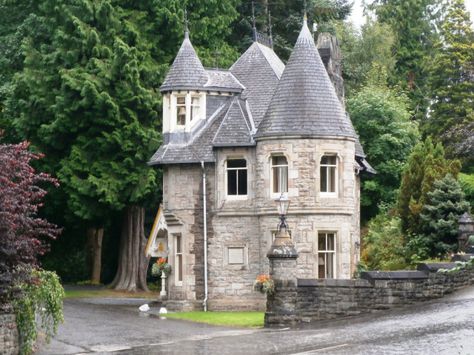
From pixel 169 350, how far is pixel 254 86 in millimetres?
16604

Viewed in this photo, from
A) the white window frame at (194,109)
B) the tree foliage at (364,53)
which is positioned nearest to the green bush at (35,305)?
the white window frame at (194,109)

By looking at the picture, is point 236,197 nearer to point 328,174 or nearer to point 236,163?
point 236,163

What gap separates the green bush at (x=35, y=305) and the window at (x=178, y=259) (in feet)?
41.4

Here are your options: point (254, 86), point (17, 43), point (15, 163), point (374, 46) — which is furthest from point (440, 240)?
point (374, 46)

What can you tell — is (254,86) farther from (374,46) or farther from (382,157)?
(374,46)

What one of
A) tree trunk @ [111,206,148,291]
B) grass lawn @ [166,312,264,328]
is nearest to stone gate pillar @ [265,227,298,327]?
grass lawn @ [166,312,264,328]

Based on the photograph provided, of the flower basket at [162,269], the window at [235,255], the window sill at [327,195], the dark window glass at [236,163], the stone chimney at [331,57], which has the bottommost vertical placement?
the flower basket at [162,269]

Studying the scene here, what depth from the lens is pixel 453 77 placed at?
63000mm

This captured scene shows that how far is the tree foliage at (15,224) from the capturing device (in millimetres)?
27266

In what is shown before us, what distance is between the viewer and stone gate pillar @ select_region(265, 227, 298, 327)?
33.0 metres

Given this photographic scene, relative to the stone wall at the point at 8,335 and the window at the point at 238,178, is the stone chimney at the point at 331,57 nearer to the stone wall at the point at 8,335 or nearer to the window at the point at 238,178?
the window at the point at 238,178

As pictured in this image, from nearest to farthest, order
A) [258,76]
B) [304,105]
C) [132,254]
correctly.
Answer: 1. [304,105]
2. [258,76]
3. [132,254]

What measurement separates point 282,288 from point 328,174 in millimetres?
7712

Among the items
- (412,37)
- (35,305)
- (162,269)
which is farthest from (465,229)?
(412,37)
